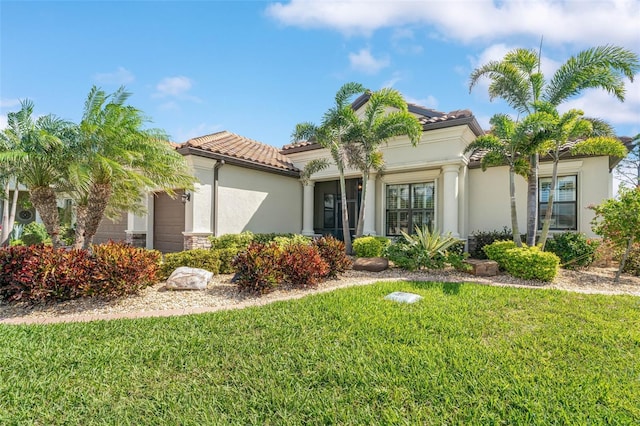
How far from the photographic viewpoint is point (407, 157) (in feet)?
42.1

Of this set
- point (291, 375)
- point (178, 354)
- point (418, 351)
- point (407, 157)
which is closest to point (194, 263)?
point (178, 354)

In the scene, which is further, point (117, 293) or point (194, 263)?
point (194, 263)

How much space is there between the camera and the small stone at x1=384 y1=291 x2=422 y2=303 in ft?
19.9

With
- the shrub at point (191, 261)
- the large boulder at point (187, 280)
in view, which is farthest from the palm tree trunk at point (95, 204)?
the large boulder at point (187, 280)

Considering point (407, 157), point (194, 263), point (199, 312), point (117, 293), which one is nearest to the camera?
point (199, 312)

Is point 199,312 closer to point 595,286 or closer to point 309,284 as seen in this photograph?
point 309,284

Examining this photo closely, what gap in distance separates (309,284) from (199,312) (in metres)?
2.84

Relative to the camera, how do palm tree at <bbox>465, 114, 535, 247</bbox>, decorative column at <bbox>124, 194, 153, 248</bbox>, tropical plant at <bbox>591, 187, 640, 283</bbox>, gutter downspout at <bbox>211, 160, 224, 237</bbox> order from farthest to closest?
decorative column at <bbox>124, 194, 153, 248</bbox> < gutter downspout at <bbox>211, 160, 224, 237</bbox> < palm tree at <bbox>465, 114, 535, 247</bbox> < tropical plant at <bbox>591, 187, 640, 283</bbox>

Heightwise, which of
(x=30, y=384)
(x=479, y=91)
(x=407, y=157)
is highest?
(x=479, y=91)

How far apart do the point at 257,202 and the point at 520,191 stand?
11.0 m

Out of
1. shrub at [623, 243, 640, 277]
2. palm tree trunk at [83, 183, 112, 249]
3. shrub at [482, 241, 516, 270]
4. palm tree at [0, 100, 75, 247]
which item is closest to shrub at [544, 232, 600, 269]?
shrub at [623, 243, 640, 277]

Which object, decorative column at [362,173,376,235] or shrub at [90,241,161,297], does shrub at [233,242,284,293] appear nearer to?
shrub at [90,241,161,297]

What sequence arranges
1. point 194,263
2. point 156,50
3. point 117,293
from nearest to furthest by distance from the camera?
point 117,293 < point 194,263 < point 156,50

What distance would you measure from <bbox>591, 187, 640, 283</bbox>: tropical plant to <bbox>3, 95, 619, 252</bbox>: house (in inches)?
118
